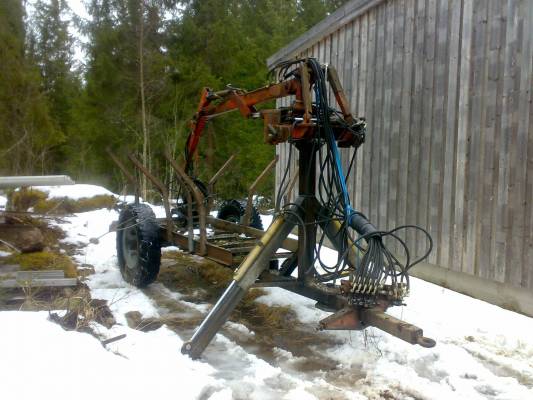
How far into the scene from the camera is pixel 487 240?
19.2ft

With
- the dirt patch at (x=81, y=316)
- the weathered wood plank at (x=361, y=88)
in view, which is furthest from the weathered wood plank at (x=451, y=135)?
the dirt patch at (x=81, y=316)

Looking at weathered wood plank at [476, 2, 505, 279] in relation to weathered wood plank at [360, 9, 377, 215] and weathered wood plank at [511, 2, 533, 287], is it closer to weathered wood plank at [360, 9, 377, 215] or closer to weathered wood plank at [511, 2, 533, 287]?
weathered wood plank at [511, 2, 533, 287]

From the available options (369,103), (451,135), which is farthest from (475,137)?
(369,103)

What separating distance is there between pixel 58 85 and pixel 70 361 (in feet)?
78.1

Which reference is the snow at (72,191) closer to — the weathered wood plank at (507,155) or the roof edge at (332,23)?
the roof edge at (332,23)

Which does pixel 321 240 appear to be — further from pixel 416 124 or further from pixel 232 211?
pixel 232 211

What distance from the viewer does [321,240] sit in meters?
4.49

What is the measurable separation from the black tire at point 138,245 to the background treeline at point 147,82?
380 inches

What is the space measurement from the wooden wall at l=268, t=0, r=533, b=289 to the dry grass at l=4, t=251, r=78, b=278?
414cm

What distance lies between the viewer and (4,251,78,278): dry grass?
21.4ft

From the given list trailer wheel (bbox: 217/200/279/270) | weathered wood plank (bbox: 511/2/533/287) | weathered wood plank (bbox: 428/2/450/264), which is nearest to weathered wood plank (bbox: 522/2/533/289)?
weathered wood plank (bbox: 511/2/533/287)

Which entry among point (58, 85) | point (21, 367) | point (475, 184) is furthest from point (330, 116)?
point (58, 85)

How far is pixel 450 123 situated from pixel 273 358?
141 inches

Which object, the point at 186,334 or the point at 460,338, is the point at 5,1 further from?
the point at 460,338
